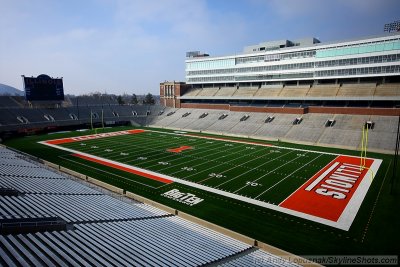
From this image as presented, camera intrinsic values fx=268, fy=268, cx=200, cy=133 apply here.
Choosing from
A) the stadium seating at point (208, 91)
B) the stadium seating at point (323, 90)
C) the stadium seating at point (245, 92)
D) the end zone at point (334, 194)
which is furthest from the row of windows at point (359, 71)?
the stadium seating at point (208, 91)

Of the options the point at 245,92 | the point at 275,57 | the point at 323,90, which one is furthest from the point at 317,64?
the point at 245,92

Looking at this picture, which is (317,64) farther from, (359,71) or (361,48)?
(361,48)

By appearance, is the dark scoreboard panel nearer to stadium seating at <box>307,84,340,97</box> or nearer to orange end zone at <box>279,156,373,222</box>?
stadium seating at <box>307,84,340,97</box>

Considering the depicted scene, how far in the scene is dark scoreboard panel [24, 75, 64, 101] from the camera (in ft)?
156

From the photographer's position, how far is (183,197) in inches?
752

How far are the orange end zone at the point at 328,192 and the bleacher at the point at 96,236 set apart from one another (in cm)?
825

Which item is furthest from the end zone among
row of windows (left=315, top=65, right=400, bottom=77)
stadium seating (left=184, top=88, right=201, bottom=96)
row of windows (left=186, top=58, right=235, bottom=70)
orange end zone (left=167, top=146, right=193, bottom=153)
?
stadium seating (left=184, top=88, right=201, bottom=96)

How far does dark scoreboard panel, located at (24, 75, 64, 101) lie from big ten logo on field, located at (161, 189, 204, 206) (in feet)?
135

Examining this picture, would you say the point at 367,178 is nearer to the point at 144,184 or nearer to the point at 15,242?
the point at 144,184

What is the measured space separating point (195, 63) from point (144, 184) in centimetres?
5071

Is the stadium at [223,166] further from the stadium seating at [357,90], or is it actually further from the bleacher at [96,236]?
the stadium seating at [357,90]

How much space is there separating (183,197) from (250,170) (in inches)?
339

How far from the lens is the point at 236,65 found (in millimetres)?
59750

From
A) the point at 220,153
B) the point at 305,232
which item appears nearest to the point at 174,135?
the point at 220,153
